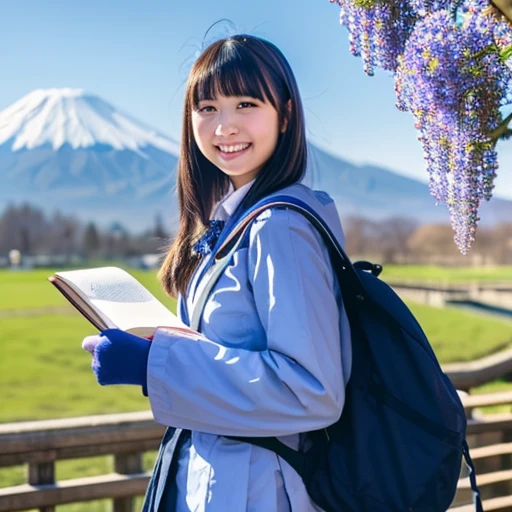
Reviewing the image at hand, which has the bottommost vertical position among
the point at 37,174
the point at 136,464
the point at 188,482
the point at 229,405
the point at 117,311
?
the point at 136,464

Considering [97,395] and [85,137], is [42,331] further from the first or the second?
[85,137]

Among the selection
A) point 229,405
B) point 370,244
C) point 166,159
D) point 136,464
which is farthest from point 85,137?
point 229,405

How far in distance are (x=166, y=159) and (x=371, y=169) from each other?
1672mm

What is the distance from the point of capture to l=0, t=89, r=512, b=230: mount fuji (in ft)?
10.1

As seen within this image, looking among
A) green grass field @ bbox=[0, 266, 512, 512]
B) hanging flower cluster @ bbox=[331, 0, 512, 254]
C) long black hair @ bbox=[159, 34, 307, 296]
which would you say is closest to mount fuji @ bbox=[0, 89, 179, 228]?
green grass field @ bbox=[0, 266, 512, 512]

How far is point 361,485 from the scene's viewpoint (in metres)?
0.89

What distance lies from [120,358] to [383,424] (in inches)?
13.7

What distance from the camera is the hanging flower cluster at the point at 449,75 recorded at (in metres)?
1.48

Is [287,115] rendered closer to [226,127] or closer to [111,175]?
[226,127]

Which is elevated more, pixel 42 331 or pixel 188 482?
pixel 188 482

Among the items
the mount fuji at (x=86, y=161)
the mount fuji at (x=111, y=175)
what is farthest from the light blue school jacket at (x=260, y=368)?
the mount fuji at (x=111, y=175)

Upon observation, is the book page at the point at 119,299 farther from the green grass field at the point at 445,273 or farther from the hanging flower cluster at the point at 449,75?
the green grass field at the point at 445,273

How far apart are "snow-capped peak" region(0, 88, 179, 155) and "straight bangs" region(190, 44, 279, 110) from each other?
1.32m

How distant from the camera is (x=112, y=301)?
3.26 ft
